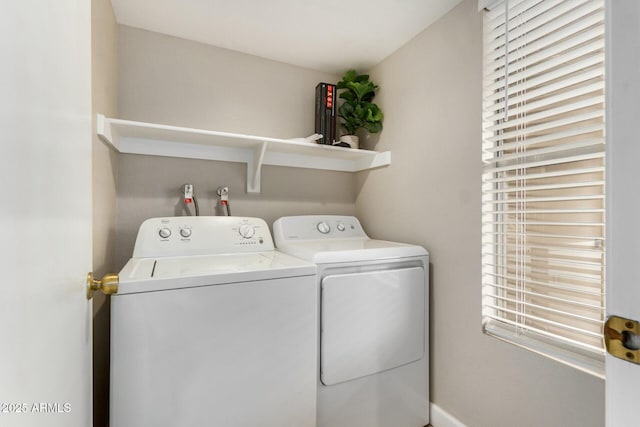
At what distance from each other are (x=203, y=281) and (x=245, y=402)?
0.51 metres

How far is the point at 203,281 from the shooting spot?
108 centimetres

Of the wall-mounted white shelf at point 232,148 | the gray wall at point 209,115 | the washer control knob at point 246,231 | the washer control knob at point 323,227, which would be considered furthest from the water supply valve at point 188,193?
the washer control knob at point 323,227

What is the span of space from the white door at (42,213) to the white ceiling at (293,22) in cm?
105

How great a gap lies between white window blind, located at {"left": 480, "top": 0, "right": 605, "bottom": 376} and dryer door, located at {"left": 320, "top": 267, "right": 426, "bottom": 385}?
346 mm

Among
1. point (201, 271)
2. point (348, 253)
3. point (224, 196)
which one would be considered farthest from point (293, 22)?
point (201, 271)

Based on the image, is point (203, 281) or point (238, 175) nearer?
point (203, 281)

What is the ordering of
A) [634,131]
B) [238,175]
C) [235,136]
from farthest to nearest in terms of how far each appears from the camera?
[238,175], [235,136], [634,131]

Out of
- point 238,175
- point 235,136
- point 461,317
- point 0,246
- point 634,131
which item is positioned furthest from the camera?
point 238,175

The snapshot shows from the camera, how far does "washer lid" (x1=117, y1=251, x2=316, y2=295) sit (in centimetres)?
102

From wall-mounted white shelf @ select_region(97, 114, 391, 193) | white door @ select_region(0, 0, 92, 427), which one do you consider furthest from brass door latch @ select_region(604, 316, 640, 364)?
wall-mounted white shelf @ select_region(97, 114, 391, 193)

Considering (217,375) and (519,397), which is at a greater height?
(217,375)

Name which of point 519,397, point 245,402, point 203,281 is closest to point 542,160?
point 519,397

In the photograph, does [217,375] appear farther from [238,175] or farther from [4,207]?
[238,175]

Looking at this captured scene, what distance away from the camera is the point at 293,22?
5.44ft
